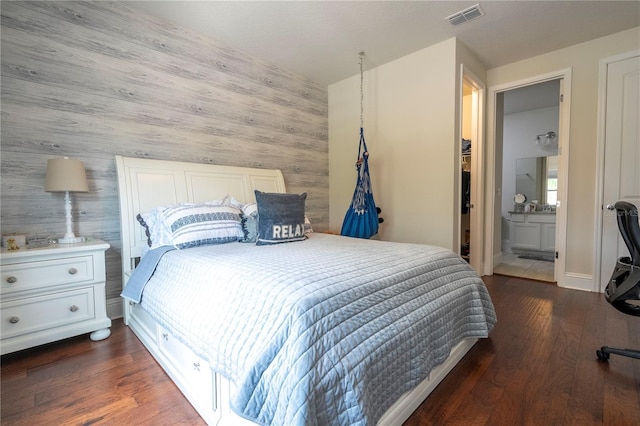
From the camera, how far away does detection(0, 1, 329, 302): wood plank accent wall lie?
1.97m

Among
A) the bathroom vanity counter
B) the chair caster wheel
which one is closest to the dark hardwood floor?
the chair caster wheel

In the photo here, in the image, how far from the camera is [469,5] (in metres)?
2.37

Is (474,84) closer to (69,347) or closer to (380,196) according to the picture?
(380,196)

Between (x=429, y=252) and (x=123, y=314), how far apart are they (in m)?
2.37

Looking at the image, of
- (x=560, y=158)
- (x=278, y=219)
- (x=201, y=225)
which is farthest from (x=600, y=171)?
(x=201, y=225)

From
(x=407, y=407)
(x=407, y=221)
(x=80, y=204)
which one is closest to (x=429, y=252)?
(x=407, y=407)

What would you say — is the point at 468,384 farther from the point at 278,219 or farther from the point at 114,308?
the point at 114,308

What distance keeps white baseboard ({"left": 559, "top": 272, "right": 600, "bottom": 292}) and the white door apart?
84 millimetres

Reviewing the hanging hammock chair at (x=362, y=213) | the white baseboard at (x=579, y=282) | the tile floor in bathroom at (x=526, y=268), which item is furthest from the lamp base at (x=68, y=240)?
the white baseboard at (x=579, y=282)

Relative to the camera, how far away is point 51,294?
5.95 ft

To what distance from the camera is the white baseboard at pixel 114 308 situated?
2.34 m

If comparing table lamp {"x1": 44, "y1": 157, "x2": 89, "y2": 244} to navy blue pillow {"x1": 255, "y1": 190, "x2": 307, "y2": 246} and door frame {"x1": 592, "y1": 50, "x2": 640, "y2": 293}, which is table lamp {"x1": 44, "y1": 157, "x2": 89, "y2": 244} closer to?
navy blue pillow {"x1": 255, "y1": 190, "x2": 307, "y2": 246}

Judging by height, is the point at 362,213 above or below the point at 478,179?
below

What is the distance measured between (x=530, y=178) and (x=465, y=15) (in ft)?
12.6
